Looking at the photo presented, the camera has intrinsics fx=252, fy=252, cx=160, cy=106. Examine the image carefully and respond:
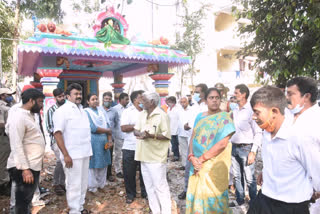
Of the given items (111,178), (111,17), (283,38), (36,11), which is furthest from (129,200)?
(36,11)

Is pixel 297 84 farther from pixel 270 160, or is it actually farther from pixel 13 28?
pixel 13 28

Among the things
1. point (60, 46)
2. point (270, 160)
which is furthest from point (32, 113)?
point (60, 46)

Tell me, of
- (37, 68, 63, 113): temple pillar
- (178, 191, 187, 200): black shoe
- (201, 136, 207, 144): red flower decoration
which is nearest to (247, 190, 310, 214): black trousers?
(201, 136, 207, 144): red flower decoration

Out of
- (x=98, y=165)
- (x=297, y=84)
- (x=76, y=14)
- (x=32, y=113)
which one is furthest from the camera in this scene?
(x=76, y=14)

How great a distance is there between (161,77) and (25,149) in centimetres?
769

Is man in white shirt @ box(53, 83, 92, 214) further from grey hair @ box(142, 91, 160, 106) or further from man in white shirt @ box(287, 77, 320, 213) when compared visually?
man in white shirt @ box(287, 77, 320, 213)

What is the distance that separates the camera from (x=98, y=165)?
186 inches

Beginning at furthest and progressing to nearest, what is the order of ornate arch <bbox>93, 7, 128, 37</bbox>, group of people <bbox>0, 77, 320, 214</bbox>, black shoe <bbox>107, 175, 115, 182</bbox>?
ornate arch <bbox>93, 7, 128, 37</bbox>
black shoe <bbox>107, 175, 115, 182</bbox>
group of people <bbox>0, 77, 320, 214</bbox>

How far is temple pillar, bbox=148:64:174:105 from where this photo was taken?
33.8 feet

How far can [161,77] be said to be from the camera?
33.8ft

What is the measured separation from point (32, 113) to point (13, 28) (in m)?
14.4

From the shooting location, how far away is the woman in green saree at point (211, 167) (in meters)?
2.88

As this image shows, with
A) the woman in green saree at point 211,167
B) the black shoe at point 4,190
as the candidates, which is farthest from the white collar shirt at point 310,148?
the black shoe at point 4,190

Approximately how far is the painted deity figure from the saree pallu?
682 centimetres
